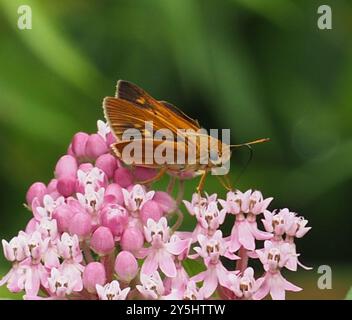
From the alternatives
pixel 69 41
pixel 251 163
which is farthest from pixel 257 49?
pixel 69 41

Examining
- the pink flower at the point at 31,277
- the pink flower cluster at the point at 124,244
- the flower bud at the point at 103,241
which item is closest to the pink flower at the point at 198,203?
the pink flower cluster at the point at 124,244

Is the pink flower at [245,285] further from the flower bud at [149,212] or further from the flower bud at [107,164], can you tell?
the flower bud at [107,164]

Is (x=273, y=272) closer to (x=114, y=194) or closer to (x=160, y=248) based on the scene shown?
(x=160, y=248)

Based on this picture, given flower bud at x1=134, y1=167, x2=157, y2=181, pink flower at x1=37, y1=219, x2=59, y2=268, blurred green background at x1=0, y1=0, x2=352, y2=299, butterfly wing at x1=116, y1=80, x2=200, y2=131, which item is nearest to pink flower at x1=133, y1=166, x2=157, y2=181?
flower bud at x1=134, y1=167, x2=157, y2=181

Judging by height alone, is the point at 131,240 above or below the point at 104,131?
below

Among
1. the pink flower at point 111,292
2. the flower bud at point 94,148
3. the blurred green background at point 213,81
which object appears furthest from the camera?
the blurred green background at point 213,81

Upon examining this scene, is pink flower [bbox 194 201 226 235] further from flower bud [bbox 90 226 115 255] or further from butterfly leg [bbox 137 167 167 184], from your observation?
flower bud [bbox 90 226 115 255]

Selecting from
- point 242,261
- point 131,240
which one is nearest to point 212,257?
point 242,261
